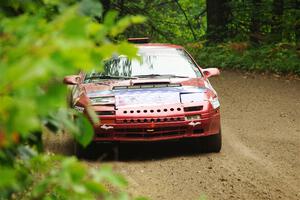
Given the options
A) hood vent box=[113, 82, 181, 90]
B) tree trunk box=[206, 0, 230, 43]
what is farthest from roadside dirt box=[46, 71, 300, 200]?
tree trunk box=[206, 0, 230, 43]

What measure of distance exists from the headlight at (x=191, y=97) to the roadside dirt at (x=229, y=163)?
0.81m

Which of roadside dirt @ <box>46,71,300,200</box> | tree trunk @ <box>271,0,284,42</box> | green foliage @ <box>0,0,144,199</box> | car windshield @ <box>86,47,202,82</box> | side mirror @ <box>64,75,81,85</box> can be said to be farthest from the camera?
tree trunk @ <box>271,0,284,42</box>

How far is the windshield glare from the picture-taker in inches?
321

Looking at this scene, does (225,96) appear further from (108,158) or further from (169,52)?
(108,158)

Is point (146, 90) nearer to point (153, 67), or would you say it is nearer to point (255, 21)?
point (153, 67)

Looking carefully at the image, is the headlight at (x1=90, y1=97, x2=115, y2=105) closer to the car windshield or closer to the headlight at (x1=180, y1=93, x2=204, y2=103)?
the car windshield

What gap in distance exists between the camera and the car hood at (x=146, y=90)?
723cm

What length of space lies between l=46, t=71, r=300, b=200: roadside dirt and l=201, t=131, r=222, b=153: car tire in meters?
0.10

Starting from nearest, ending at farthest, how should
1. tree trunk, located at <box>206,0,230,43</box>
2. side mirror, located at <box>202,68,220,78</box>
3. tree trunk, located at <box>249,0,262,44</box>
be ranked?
side mirror, located at <box>202,68,220,78</box>
tree trunk, located at <box>249,0,262,44</box>
tree trunk, located at <box>206,0,230,43</box>

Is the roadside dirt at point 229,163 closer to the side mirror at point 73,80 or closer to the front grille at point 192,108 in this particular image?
the front grille at point 192,108

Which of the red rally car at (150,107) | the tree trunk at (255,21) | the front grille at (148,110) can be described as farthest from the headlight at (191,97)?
the tree trunk at (255,21)

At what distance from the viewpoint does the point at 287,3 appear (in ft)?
67.9

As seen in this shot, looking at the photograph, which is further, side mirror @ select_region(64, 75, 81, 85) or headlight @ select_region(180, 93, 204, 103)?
side mirror @ select_region(64, 75, 81, 85)

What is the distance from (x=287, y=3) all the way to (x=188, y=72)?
533 inches
